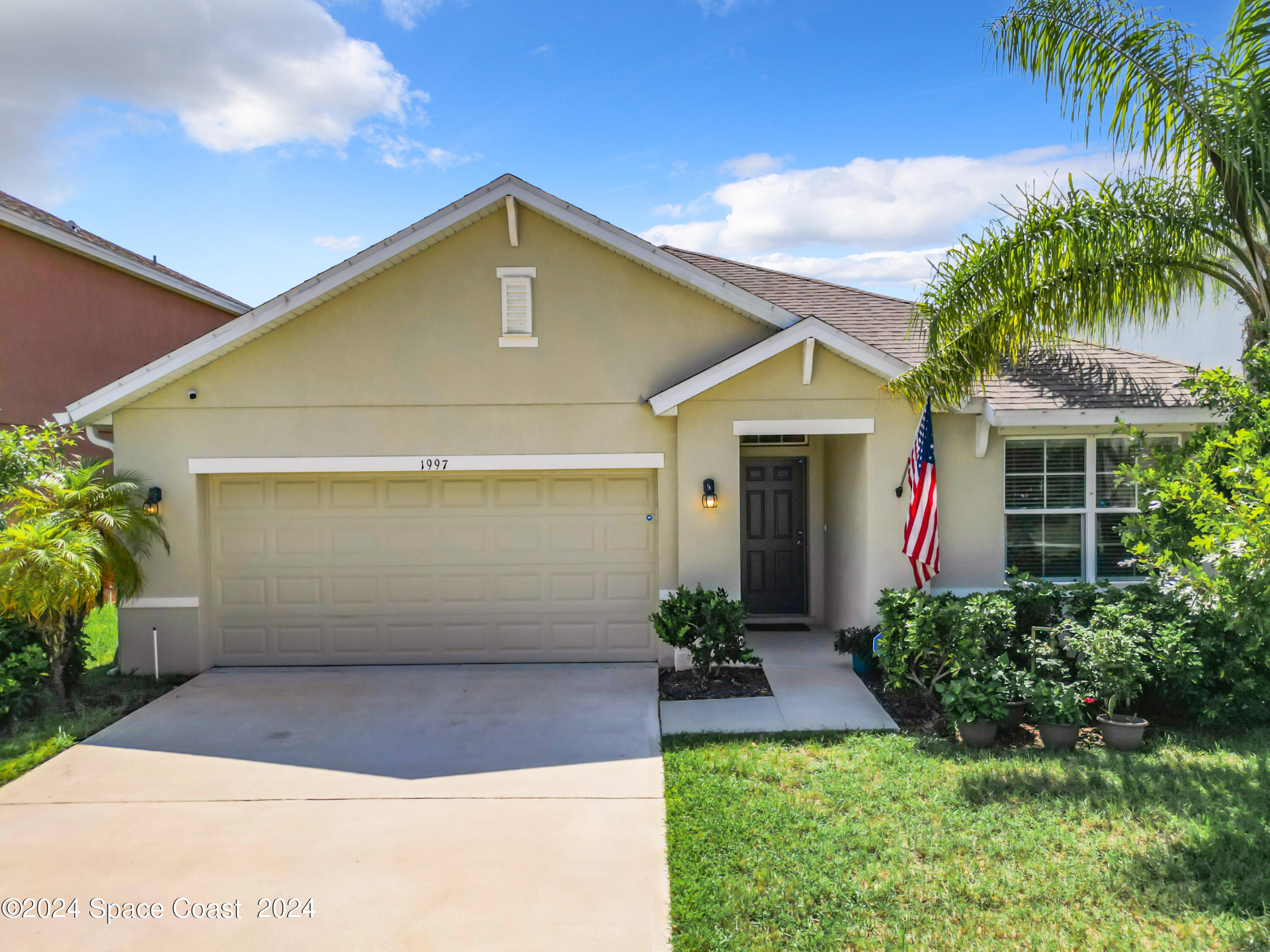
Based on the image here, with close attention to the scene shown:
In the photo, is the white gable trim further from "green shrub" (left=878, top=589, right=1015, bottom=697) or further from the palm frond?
"green shrub" (left=878, top=589, right=1015, bottom=697)

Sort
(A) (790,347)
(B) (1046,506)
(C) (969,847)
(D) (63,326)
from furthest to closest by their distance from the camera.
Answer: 1. (D) (63,326)
2. (B) (1046,506)
3. (A) (790,347)
4. (C) (969,847)

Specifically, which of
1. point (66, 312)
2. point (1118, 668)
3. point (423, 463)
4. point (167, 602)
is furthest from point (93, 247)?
point (1118, 668)

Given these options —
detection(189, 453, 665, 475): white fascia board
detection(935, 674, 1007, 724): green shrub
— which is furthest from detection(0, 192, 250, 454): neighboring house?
detection(935, 674, 1007, 724): green shrub

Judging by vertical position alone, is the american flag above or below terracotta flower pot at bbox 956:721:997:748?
above

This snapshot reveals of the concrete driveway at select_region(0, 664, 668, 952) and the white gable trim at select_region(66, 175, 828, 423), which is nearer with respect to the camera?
the concrete driveway at select_region(0, 664, 668, 952)

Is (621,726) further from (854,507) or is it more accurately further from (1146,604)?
(1146,604)

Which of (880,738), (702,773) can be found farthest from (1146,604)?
(702,773)

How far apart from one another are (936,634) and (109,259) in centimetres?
1495

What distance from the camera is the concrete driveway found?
428cm

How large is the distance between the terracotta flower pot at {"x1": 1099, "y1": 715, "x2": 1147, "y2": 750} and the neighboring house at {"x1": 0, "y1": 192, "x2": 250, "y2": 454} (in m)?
15.1

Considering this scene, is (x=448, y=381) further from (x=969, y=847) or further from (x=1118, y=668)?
(x=1118, y=668)

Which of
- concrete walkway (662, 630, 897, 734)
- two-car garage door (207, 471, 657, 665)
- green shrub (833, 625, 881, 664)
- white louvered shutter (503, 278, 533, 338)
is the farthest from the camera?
two-car garage door (207, 471, 657, 665)

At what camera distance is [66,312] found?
13258mm

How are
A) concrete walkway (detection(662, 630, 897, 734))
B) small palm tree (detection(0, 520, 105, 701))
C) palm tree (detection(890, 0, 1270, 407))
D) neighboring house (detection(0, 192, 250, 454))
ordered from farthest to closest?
neighboring house (detection(0, 192, 250, 454)) → small palm tree (detection(0, 520, 105, 701)) → concrete walkway (detection(662, 630, 897, 734)) → palm tree (detection(890, 0, 1270, 407))
